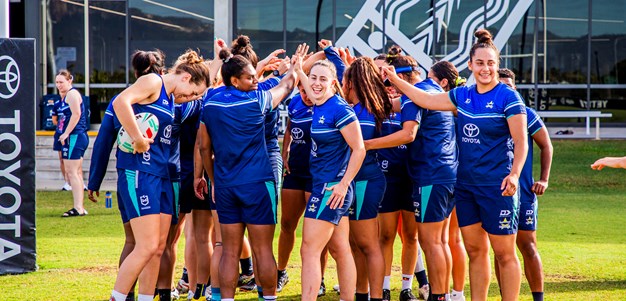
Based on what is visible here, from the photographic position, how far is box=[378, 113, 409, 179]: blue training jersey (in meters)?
7.18

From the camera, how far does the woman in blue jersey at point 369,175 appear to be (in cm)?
656

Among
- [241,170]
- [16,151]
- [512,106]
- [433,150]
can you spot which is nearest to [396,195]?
[433,150]

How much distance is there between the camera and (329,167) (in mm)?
6270

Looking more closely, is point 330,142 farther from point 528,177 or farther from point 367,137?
point 528,177

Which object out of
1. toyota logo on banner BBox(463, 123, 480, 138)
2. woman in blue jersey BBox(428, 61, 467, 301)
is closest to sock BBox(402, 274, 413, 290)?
woman in blue jersey BBox(428, 61, 467, 301)

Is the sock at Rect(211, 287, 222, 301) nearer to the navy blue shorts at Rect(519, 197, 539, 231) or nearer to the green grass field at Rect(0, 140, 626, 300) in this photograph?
the green grass field at Rect(0, 140, 626, 300)

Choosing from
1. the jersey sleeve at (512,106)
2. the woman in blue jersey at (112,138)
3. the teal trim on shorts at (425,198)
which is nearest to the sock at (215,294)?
the woman in blue jersey at (112,138)

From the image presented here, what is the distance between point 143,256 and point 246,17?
19.7 meters

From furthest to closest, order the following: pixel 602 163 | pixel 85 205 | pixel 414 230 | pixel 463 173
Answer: pixel 85 205
pixel 414 230
pixel 463 173
pixel 602 163

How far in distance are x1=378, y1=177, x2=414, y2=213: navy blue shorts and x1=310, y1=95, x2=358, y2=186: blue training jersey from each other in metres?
1.11

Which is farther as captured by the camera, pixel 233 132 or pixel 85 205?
pixel 85 205

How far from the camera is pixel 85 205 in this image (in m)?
14.9

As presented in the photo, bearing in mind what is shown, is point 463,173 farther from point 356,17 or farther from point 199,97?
point 356,17

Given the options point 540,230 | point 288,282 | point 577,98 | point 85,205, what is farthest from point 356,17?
point 288,282
